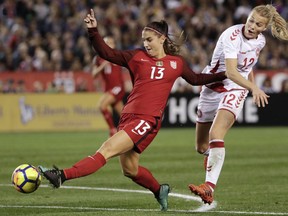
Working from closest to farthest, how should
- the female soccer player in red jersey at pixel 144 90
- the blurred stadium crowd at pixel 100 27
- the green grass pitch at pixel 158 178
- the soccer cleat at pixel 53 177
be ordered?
the soccer cleat at pixel 53 177
the female soccer player in red jersey at pixel 144 90
the green grass pitch at pixel 158 178
the blurred stadium crowd at pixel 100 27

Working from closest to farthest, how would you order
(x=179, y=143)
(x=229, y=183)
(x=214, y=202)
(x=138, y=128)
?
(x=138, y=128) < (x=214, y=202) < (x=229, y=183) < (x=179, y=143)

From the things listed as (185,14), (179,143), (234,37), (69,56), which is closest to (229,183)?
(234,37)

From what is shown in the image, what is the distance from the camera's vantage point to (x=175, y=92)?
1000 inches

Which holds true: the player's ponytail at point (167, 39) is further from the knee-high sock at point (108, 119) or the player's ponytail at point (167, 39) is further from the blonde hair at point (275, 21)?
the knee-high sock at point (108, 119)

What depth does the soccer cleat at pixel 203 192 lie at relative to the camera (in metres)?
9.50

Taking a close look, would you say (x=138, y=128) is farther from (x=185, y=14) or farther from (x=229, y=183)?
(x=185, y=14)

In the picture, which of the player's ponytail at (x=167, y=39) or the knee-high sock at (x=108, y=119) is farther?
the knee-high sock at (x=108, y=119)

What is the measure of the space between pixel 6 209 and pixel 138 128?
1.79 meters

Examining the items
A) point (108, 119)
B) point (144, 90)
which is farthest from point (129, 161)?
point (108, 119)

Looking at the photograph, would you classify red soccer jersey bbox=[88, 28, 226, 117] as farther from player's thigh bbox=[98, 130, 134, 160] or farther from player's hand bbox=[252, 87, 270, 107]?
player's hand bbox=[252, 87, 270, 107]

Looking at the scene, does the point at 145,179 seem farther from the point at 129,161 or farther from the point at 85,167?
the point at 85,167

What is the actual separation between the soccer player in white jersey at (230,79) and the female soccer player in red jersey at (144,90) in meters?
0.60

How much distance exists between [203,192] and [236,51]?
1.74 meters

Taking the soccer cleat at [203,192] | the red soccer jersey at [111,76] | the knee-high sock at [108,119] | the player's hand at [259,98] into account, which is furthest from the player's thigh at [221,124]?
the red soccer jersey at [111,76]
